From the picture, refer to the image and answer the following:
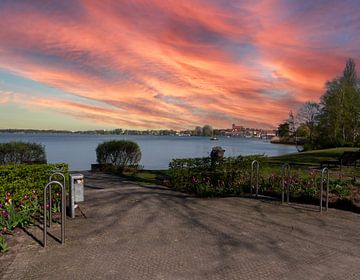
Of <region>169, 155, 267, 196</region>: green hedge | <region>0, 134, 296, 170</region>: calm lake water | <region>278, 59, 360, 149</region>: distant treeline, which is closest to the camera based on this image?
<region>169, 155, 267, 196</region>: green hedge

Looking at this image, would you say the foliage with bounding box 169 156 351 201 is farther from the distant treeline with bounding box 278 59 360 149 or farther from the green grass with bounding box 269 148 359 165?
the distant treeline with bounding box 278 59 360 149

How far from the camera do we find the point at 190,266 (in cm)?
486

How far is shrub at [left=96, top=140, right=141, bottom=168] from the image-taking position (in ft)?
61.3

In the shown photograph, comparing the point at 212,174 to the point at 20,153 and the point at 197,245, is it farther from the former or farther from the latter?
the point at 20,153

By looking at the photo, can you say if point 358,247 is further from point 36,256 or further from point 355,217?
point 36,256

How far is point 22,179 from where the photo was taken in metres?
7.54

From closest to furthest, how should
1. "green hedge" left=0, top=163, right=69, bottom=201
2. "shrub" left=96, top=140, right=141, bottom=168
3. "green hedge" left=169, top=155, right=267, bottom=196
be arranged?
→ "green hedge" left=0, top=163, right=69, bottom=201 < "green hedge" left=169, top=155, right=267, bottom=196 < "shrub" left=96, top=140, right=141, bottom=168

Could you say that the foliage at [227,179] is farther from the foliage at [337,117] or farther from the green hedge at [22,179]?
the foliage at [337,117]

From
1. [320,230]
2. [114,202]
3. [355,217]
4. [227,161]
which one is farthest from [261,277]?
[227,161]

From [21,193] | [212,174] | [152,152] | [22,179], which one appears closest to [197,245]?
[21,193]

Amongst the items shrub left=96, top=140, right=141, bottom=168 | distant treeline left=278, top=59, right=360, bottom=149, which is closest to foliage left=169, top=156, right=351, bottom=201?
shrub left=96, top=140, right=141, bottom=168

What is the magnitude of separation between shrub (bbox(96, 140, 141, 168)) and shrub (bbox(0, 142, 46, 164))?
10.5 feet

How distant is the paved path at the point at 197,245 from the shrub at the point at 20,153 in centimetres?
881

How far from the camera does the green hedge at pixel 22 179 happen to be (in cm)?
723
